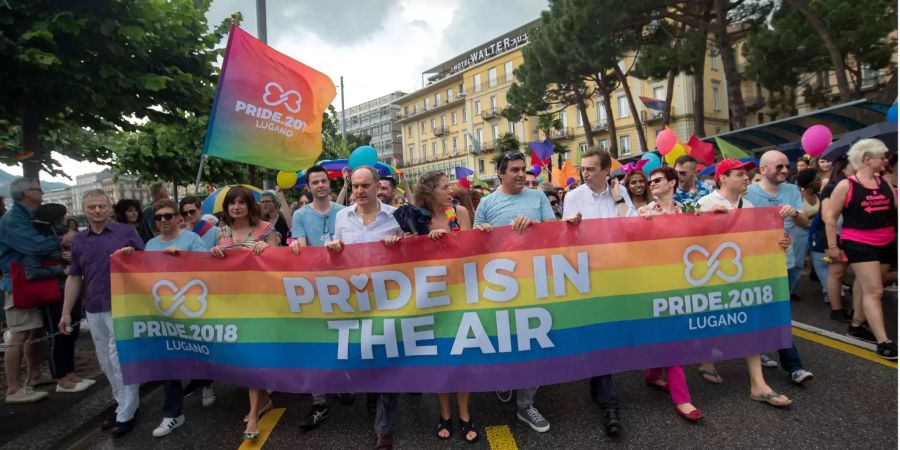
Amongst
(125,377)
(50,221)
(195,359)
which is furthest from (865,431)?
(50,221)

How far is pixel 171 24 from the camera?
5.58m

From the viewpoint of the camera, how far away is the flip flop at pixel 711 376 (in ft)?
12.4

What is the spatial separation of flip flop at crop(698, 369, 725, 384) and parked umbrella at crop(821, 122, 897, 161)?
490cm

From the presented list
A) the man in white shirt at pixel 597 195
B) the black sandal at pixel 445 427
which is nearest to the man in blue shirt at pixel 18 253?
the black sandal at pixel 445 427

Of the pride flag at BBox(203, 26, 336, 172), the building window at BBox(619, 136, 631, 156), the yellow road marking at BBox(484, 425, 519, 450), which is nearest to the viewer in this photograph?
the yellow road marking at BBox(484, 425, 519, 450)

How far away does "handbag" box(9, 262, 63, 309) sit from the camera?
4.14 meters

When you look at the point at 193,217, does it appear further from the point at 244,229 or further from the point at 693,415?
the point at 693,415

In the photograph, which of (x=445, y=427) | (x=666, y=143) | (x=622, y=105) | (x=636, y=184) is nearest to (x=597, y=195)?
(x=636, y=184)

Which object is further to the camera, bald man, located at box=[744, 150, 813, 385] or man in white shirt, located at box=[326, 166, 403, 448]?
bald man, located at box=[744, 150, 813, 385]

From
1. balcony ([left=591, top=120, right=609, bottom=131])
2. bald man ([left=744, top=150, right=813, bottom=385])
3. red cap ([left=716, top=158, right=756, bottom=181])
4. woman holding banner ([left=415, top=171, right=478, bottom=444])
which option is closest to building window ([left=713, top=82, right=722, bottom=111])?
balcony ([left=591, top=120, right=609, bottom=131])

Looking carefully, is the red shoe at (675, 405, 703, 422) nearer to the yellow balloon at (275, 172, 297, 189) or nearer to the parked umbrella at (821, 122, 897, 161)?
the yellow balloon at (275, 172, 297, 189)

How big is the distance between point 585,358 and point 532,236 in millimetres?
822

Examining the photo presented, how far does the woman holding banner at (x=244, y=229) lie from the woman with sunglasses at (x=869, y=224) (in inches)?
177

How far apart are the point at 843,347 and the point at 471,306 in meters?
3.38
